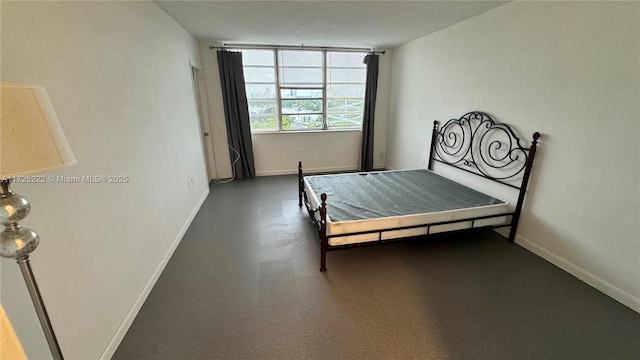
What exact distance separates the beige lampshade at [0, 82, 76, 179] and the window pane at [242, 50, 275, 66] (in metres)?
4.27

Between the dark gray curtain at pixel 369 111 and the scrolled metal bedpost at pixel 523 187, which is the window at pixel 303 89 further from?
the scrolled metal bedpost at pixel 523 187

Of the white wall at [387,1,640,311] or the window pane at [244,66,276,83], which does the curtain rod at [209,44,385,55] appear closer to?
the window pane at [244,66,276,83]

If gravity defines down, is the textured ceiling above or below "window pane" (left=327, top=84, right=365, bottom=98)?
above

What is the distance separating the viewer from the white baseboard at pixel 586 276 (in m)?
1.91

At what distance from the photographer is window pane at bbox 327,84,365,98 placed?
505 centimetres

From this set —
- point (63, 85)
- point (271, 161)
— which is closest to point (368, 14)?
point (63, 85)

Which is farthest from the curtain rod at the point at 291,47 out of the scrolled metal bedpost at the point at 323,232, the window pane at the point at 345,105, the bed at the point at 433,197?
the scrolled metal bedpost at the point at 323,232

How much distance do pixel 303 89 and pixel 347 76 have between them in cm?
88

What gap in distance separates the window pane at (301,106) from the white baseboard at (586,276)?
3.75 meters

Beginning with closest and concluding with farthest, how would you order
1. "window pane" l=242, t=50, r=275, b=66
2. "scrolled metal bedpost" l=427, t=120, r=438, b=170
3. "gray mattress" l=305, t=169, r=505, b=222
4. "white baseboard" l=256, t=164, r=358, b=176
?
"gray mattress" l=305, t=169, r=505, b=222 → "scrolled metal bedpost" l=427, t=120, r=438, b=170 → "window pane" l=242, t=50, r=275, b=66 → "white baseboard" l=256, t=164, r=358, b=176

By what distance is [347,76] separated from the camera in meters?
5.03

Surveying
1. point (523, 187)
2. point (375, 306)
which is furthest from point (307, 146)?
point (375, 306)

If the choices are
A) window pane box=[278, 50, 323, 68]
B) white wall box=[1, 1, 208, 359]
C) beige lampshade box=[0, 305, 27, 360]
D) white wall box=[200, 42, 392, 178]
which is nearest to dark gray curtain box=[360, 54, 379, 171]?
white wall box=[200, 42, 392, 178]

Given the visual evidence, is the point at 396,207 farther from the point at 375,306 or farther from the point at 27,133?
the point at 27,133
